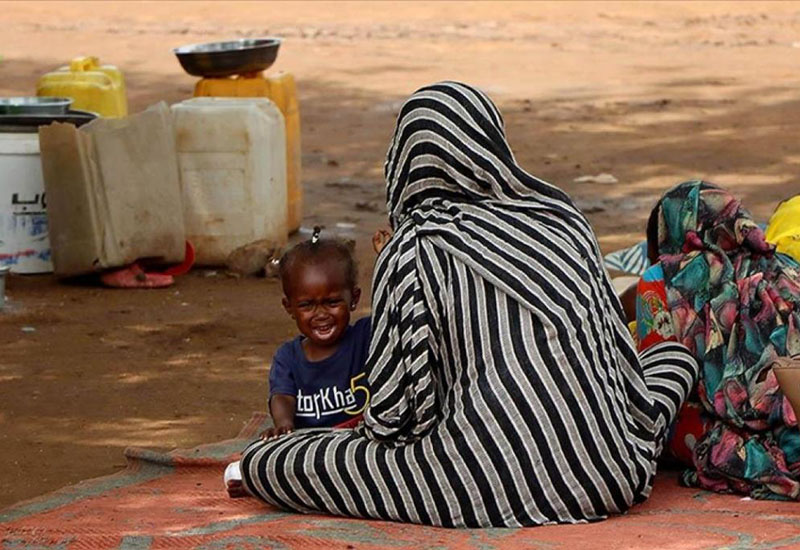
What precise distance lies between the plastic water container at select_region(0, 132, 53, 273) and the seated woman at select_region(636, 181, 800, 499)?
387 cm

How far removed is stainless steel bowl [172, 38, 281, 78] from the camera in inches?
322

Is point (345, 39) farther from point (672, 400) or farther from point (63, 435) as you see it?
point (672, 400)

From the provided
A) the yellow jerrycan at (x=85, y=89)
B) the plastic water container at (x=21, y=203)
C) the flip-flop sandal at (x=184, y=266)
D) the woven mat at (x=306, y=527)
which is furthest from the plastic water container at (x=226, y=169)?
the woven mat at (x=306, y=527)

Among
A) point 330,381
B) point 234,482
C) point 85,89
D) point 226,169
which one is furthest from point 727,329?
point 85,89

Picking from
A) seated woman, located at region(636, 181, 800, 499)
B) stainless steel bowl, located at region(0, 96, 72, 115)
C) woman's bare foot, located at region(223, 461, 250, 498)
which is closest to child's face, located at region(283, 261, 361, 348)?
woman's bare foot, located at region(223, 461, 250, 498)

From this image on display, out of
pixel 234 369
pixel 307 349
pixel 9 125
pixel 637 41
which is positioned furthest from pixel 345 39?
pixel 307 349

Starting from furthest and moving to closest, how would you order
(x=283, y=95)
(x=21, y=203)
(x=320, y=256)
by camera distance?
1. (x=283, y=95)
2. (x=21, y=203)
3. (x=320, y=256)

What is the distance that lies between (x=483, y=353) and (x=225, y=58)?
473 centimetres

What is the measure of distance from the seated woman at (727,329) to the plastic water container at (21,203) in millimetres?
3865

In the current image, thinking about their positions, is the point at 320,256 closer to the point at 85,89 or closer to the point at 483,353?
the point at 483,353

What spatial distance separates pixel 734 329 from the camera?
4.17m

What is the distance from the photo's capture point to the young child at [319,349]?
416 cm

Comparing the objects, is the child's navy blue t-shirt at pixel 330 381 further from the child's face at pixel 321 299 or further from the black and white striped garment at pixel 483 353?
the black and white striped garment at pixel 483 353

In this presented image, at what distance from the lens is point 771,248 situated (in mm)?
4207
